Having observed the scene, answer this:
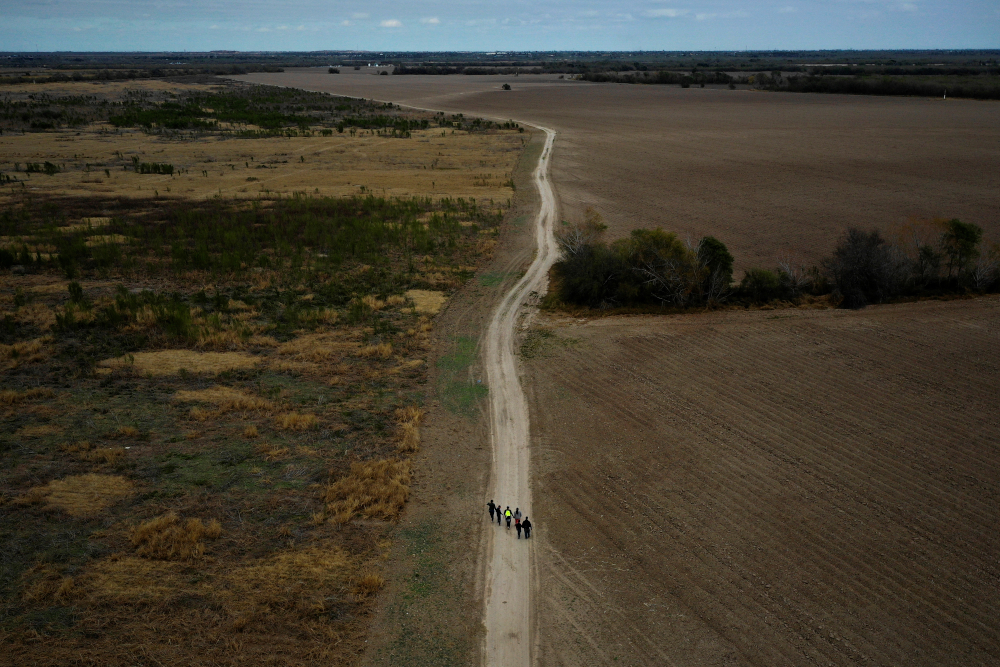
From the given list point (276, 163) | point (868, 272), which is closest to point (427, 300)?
point (868, 272)

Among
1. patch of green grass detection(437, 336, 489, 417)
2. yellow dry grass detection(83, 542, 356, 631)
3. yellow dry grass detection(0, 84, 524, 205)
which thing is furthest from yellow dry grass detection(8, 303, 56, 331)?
yellow dry grass detection(0, 84, 524, 205)

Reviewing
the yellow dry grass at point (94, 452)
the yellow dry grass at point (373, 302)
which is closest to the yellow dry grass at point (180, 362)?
the yellow dry grass at point (94, 452)

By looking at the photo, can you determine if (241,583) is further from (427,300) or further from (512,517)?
(427,300)

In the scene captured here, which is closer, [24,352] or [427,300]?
[24,352]

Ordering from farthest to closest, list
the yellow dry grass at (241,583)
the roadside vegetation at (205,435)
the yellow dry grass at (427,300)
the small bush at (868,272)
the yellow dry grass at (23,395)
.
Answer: the small bush at (868,272), the yellow dry grass at (427,300), the yellow dry grass at (23,395), the yellow dry grass at (241,583), the roadside vegetation at (205,435)

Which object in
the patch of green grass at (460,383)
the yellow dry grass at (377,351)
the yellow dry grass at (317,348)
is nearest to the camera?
the patch of green grass at (460,383)

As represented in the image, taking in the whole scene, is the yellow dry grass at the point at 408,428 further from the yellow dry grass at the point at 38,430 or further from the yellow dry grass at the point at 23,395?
the yellow dry grass at the point at 23,395

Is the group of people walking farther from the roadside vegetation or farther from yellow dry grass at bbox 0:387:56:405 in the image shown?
yellow dry grass at bbox 0:387:56:405
